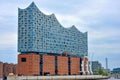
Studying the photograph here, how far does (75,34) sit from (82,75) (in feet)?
81.8

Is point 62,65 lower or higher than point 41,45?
lower

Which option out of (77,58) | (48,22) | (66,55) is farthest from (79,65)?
(48,22)

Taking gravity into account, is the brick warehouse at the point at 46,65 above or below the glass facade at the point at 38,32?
below

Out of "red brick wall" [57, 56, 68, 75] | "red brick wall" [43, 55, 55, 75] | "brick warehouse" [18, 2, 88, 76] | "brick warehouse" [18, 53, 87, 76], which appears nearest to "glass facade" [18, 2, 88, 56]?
"brick warehouse" [18, 2, 88, 76]

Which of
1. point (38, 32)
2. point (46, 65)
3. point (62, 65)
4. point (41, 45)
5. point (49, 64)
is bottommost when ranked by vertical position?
point (62, 65)

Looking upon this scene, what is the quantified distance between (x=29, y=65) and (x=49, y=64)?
14.7 meters

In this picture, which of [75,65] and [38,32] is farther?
[75,65]

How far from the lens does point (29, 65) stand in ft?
500

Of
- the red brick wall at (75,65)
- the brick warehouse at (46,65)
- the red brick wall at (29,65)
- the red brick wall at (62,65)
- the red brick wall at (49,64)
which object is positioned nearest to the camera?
the red brick wall at (29,65)

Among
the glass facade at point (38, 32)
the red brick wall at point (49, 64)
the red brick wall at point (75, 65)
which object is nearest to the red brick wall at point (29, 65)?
the glass facade at point (38, 32)

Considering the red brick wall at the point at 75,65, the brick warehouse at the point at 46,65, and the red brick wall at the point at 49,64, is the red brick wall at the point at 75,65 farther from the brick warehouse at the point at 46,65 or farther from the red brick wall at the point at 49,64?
the red brick wall at the point at 49,64

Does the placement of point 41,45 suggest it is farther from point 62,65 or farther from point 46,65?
point 62,65

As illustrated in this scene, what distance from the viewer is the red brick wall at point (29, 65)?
153 meters

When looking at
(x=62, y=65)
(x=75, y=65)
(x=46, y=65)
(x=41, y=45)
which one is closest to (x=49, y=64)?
(x=46, y=65)
